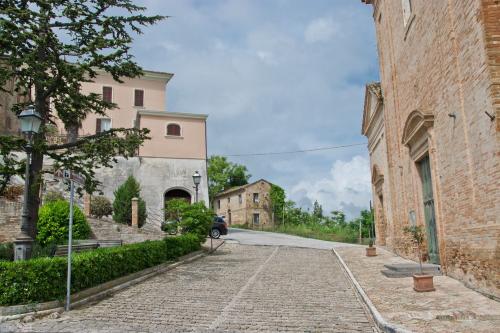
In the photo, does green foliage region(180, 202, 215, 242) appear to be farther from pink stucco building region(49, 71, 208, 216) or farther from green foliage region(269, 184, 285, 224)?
green foliage region(269, 184, 285, 224)

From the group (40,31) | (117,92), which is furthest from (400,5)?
(117,92)

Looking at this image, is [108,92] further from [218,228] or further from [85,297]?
[85,297]

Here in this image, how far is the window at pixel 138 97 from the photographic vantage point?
109 feet

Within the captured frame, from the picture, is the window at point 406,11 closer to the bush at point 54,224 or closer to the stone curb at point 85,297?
the stone curb at point 85,297

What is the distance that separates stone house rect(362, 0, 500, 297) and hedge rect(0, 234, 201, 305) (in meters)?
7.89

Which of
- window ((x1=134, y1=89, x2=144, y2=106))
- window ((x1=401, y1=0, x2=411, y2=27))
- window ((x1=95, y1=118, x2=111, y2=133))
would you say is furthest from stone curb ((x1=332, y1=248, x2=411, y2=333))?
window ((x1=134, y1=89, x2=144, y2=106))

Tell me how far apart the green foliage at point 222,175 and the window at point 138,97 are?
88.9ft

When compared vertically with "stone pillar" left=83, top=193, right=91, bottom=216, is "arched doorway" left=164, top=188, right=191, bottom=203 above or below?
above

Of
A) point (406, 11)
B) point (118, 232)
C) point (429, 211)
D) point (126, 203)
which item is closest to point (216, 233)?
point (126, 203)

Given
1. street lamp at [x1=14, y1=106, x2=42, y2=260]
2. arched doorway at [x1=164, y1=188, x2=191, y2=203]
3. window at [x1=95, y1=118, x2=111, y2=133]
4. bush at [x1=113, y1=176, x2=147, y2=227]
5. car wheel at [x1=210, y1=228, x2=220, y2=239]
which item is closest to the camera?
street lamp at [x1=14, y1=106, x2=42, y2=260]

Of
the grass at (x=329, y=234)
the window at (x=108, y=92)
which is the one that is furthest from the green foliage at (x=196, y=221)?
the window at (x=108, y=92)

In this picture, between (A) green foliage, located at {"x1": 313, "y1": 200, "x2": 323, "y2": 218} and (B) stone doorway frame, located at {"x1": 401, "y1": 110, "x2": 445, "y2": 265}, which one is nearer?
(B) stone doorway frame, located at {"x1": 401, "y1": 110, "x2": 445, "y2": 265}

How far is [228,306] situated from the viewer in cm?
802

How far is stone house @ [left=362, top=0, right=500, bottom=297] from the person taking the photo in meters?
7.56
